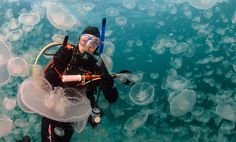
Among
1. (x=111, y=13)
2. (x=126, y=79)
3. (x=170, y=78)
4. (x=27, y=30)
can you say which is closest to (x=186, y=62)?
(x=111, y=13)

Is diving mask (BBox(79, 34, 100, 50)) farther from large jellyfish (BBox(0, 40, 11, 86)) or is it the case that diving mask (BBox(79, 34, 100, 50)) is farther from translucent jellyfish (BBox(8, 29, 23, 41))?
translucent jellyfish (BBox(8, 29, 23, 41))

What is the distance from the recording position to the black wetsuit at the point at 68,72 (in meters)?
4.48

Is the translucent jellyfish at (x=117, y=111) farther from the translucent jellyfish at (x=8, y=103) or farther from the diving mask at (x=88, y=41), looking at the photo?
the diving mask at (x=88, y=41)

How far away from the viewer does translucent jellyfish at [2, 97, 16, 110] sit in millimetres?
11453

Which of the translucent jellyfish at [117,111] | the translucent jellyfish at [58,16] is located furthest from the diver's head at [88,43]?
the translucent jellyfish at [117,111]

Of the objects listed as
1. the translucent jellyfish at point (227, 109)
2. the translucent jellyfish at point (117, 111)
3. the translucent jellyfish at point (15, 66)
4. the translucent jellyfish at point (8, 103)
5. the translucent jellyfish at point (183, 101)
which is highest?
the translucent jellyfish at point (15, 66)

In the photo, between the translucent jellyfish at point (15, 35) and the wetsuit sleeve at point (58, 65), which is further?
the translucent jellyfish at point (15, 35)

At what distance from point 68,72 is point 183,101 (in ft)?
14.0

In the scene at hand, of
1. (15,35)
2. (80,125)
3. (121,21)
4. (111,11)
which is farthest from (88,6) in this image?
(80,125)

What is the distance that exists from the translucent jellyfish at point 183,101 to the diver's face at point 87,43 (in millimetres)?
3713

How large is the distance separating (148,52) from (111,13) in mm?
6962

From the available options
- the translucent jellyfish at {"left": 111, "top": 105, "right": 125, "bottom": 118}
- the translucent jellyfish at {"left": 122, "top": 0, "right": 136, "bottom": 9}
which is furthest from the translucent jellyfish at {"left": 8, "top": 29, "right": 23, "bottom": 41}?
the translucent jellyfish at {"left": 111, "top": 105, "right": 125, "bottom": 118}

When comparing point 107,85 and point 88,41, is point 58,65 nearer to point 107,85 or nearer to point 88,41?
point 88,41

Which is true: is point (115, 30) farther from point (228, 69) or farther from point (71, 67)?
point (71, 67)
